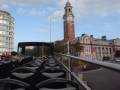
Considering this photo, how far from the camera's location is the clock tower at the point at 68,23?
525ft

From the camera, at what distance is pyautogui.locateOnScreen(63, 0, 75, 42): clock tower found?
160 m

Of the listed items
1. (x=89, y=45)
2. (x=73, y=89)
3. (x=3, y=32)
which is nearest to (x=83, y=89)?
(x=73, y=89)

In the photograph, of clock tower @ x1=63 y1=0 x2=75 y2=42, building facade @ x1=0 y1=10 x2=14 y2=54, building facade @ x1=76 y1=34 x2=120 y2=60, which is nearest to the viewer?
building facade @ x1=0 y1=10 x2=14 y2=54

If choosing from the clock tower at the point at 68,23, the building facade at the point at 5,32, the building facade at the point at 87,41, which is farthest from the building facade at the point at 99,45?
the building facade at the point at 5,32

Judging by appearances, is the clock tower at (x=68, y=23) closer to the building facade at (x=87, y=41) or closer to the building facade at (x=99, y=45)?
the building facade at (x=87, y=41)

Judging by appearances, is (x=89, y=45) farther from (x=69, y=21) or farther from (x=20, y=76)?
(x=20, y=76)

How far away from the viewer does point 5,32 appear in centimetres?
14938

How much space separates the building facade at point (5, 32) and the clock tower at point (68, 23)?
28.4 m

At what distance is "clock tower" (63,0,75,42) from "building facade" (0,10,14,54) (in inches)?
1117

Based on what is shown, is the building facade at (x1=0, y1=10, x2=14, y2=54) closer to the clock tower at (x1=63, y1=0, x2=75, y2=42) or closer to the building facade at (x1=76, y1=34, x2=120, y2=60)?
the clock tower at (x1=63, y1=0, x2=75, y2=42)

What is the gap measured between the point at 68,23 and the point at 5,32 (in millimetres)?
35739

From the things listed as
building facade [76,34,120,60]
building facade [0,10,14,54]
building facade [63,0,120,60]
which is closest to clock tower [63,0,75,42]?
building facade [63,0,120,60]

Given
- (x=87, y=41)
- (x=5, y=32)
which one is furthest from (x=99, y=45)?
(x=5, y=32)

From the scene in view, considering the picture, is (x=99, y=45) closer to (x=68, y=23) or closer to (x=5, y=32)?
(x=68, y=23)
